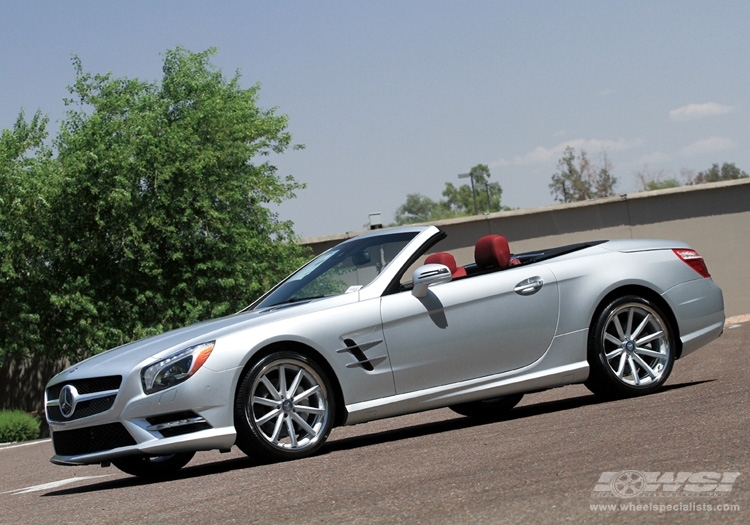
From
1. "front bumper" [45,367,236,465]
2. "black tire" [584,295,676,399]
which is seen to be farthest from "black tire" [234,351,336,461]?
"black tire" [584,295,676,399]

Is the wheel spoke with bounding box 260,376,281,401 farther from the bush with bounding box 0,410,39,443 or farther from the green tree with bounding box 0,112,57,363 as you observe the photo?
the green tree with bounding box 0,112,57,363

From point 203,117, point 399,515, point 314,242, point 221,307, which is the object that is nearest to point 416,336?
point 399,515

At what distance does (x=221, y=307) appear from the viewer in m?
26.1

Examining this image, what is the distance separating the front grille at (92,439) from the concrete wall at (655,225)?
87.1 feet

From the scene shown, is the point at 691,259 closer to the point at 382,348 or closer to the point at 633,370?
the point at 633,370

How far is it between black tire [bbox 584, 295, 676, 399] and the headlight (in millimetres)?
3109

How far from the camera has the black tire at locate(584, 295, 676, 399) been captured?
885cm

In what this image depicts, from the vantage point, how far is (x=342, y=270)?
8.67 m

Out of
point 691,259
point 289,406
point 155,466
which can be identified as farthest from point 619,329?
point 155,466

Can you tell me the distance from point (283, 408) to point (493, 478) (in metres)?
2.28

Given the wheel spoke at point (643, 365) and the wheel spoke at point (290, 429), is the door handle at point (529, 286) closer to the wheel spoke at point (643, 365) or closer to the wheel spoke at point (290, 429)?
the wheel spoke at point (643, 365)

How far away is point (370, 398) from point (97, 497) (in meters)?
1.91

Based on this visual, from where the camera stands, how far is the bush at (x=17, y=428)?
21891mm

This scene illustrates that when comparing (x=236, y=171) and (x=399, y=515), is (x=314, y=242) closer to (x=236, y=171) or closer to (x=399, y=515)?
(x=236, y=171)
